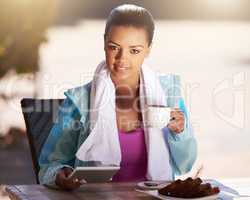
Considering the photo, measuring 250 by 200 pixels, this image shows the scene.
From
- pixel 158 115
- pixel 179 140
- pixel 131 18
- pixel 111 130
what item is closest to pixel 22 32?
pixel 131 18

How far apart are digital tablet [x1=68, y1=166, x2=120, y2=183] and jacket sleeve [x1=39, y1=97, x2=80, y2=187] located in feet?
0.86

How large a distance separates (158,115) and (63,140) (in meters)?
0.40

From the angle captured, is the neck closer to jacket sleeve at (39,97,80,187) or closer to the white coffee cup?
jacket sleeve at (39,97,80,187)

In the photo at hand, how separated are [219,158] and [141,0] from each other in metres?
1.10

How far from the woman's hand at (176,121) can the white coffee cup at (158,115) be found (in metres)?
0.09

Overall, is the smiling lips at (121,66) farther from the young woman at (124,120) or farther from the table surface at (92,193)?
the table surface at (92,193)

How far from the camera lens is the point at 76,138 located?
2.33 metres

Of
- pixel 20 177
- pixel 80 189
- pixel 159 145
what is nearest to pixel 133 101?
pixel 159 145

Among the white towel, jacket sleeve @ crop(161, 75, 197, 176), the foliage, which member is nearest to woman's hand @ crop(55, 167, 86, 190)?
the white towel

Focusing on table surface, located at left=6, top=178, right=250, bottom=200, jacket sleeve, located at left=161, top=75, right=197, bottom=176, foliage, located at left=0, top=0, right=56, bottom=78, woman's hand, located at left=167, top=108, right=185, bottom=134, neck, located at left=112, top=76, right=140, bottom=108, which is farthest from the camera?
foliage, located at left=0, top=0, right=56, bottom=78

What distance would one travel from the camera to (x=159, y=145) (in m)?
2.33

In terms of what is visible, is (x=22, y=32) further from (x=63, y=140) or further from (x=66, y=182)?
(x=66, y=182)

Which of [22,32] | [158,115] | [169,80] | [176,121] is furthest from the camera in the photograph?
[22,32]

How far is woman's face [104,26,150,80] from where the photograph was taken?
2402 millimetres
